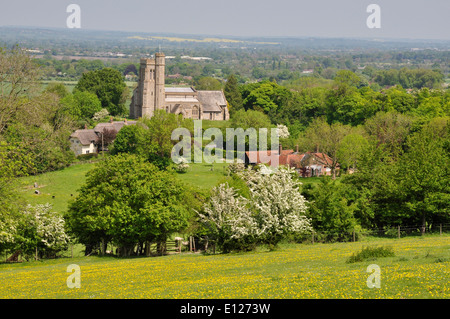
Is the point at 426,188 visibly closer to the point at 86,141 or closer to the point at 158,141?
the point at 158,141

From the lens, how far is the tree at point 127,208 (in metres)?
35.1

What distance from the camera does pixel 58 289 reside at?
20.6m

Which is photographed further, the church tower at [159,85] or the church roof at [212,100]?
the church roof at [212,100]

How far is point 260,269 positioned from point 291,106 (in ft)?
271

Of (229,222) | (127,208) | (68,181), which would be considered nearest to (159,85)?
(68,181)

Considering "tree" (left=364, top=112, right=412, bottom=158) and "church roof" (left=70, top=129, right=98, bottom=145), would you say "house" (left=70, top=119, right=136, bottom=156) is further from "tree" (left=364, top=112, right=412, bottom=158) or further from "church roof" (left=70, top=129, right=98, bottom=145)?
"tree" (left=364, top=112, right=412, bottom=158)

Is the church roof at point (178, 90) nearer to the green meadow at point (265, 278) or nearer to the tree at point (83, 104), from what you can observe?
the tree at point (83, 104)

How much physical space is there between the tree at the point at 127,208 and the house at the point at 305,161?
30055mm

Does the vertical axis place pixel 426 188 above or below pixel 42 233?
above

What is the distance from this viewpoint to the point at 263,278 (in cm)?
1977

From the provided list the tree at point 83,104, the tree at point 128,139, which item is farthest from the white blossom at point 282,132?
the tree at point 83,104

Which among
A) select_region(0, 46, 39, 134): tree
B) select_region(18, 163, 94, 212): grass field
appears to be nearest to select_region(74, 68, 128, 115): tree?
select_region(18, 163, 94, 212): grass field

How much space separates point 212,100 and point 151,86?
12.2m
